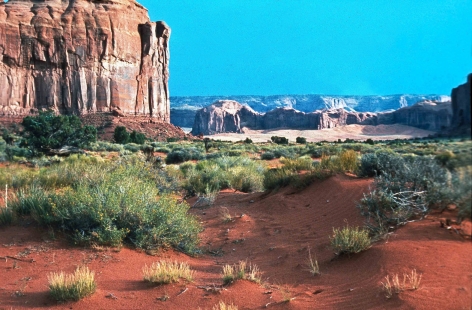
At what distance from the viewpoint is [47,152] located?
77.2ft

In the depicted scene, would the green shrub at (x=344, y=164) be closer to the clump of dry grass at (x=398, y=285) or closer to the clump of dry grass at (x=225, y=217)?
the clump of dry grass at (x=225, y=217)

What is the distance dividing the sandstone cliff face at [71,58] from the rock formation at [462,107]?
61.9 metres

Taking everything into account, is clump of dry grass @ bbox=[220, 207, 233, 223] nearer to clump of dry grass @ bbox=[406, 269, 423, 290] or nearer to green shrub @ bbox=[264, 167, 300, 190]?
green shrub @ bbox=[264, 167, 300, 190]

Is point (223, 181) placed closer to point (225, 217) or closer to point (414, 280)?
point (225, 217)

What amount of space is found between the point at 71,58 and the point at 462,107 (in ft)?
212

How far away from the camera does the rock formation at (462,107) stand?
1501mm

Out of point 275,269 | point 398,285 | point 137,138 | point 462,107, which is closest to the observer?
point 462,107

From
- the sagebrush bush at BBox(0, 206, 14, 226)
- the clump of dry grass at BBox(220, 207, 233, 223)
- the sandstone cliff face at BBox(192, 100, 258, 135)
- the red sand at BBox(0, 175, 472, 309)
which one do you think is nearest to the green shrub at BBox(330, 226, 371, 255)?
the red sand at BBox(0, 175, 472, 309)

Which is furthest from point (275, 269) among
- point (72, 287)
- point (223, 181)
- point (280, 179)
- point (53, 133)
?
point (53, 133)

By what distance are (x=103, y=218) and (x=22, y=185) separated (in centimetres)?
688

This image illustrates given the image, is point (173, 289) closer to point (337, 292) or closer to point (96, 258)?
point (96, 258)

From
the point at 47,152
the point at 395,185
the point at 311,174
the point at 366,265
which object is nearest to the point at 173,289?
the point at 366,265

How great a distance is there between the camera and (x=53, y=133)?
81.1ft

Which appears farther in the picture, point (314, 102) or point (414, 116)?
point (314, 102)
